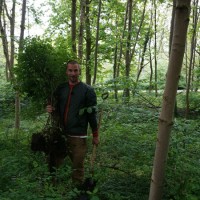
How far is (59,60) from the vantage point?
452 cm

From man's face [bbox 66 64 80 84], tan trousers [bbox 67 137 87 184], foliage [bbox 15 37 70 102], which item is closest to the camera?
man's face [bbox 66 64 80 84]

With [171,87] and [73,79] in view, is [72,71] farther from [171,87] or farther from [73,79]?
[171,87]

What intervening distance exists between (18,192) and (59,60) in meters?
2.25

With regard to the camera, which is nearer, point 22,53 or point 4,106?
point 22,53

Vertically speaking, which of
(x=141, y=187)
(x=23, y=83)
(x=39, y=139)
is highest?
(x=23, y=83)

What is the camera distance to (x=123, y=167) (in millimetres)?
5418

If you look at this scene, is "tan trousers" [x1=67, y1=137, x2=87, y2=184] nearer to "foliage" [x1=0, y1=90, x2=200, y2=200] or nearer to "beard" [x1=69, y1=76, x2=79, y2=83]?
"foliage" [x1=0, y1=90, x2=200, y2=200]

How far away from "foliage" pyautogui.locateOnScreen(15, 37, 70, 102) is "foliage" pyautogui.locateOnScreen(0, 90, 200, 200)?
1026mm

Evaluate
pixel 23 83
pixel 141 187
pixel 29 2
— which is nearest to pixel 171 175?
pixel 141 187

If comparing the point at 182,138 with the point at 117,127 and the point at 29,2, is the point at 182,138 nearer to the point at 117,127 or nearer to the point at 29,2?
the point at 117,127

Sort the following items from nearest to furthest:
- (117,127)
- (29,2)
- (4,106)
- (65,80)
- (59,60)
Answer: (59,60) → (65,80) → (117,127) → (29,2) → (4,106)

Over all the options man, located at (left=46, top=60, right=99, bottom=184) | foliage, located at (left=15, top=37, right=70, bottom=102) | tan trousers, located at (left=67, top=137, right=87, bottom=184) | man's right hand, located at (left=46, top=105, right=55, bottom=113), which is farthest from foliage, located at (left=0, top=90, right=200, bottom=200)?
foliage, located at (left=15, top=37, right=70, bottom=102)

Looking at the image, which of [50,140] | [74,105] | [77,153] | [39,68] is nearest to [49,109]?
[74,105]

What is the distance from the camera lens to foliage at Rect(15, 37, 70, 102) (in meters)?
4.45
